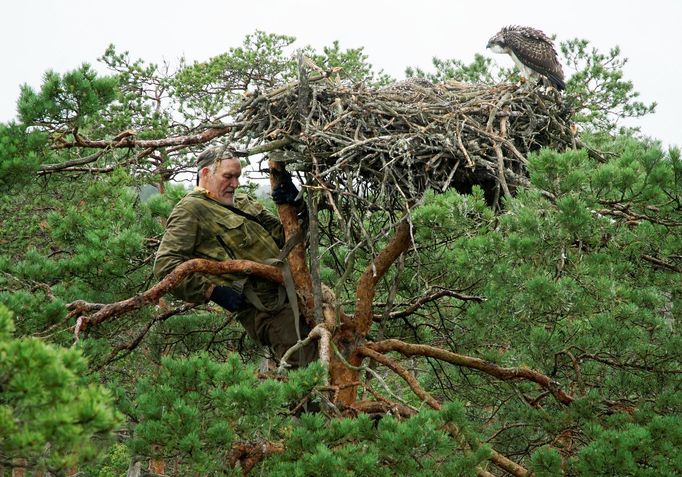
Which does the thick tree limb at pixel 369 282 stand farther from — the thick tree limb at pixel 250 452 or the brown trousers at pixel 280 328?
the thick tree limb at pixel 250 452

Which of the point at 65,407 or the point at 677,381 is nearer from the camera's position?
the point at 65,407

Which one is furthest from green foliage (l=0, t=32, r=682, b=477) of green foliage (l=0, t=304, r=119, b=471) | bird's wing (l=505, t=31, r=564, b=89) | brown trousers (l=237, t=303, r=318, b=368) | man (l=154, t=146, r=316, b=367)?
bird's wing (l=505, t=31, r=564, b=89)

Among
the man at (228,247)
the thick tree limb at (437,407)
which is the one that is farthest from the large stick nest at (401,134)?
the thick tree limb at (437,407)

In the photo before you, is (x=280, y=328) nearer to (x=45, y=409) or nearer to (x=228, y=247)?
(x=228, y=247)

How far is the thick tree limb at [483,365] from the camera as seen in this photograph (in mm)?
5066

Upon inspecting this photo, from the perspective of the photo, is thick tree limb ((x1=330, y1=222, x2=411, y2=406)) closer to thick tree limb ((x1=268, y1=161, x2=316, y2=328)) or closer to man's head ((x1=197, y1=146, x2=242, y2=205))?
thick tree limb ((x1=268, y1=161, x2=316, y2=328))

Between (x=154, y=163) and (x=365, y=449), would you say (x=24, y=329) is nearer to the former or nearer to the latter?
(x=365, y=449)

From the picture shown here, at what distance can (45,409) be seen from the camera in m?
2.52

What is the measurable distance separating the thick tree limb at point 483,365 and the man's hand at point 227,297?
2.91ft

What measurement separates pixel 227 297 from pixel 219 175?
803 mm

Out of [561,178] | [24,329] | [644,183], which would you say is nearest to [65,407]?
[24,329]

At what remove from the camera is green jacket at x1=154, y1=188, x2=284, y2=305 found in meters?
4.95

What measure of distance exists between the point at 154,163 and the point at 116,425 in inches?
170

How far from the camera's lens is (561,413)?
5312 millimetres
